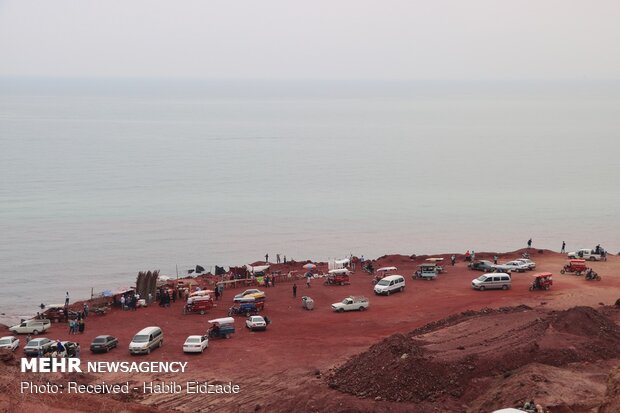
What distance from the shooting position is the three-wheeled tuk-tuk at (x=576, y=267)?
48281 millimetres

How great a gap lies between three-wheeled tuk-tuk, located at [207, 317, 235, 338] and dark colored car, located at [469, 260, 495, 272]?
20453 millimetres


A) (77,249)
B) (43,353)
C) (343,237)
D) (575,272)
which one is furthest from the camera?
(343,237)

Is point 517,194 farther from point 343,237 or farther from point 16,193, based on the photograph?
point 16,193

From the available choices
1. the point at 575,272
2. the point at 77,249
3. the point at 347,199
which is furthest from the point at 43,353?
the point at 347,199

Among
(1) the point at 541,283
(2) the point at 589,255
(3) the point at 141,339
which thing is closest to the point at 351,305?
(1) the point at 541,283

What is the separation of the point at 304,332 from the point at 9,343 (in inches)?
541

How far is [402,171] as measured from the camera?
12519 cm

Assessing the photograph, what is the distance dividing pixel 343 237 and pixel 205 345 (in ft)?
140

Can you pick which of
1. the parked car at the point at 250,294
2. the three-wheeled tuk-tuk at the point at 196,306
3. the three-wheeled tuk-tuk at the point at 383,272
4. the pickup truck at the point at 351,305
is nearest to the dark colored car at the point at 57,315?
the three-wheeled tuk-tuk at the point at 196,306

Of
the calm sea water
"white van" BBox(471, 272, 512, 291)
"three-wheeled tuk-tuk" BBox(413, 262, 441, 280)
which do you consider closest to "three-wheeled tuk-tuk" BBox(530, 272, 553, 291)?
"white van" BBox(471, 272, 512, 291)

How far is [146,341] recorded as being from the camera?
34.2 m

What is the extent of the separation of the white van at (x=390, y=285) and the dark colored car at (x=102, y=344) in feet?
54.7

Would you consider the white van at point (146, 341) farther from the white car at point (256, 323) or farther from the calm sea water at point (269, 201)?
the calm sea water at point (269, 201)

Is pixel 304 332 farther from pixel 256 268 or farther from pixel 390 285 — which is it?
pixel 256 268
